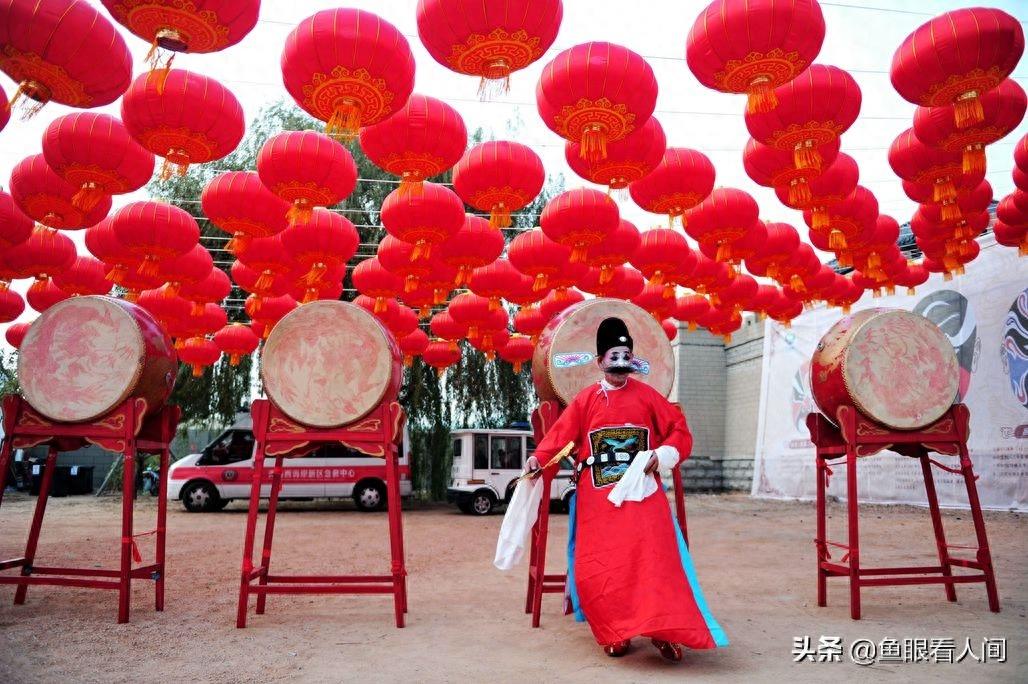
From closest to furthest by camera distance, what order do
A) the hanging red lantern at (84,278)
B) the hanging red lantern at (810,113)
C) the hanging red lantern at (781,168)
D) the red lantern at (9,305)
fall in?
the hanging red lantern at (810,113)
the hanging red lantern at (781,168)
the red lantern at (9,305)
the hanging red lantern at (84,278)

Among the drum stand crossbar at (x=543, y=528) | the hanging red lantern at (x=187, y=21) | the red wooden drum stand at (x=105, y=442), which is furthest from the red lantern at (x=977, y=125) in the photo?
the red wooden drum stand at (x=105, y=442)

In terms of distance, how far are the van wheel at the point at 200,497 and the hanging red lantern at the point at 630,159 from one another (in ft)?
38.1

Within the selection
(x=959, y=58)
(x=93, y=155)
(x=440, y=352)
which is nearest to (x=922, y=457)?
(x=959, y=58)

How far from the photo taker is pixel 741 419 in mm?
19562

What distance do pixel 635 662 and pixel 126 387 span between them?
151 inches

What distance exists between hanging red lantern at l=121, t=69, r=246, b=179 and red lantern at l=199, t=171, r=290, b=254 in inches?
47.0

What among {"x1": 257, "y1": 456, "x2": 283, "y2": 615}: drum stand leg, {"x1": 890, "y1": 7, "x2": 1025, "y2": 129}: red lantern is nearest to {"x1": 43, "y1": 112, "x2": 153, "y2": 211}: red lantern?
{"x1": 257, "y1": 456, "x2": 283, "y2": 615}: drum stand leg

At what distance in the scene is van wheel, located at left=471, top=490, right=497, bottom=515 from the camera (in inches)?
563

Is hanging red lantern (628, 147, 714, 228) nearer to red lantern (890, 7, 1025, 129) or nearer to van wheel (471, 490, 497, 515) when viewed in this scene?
red lantern (890, 7, 1025, 129)

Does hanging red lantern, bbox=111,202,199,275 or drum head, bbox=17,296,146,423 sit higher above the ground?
hanging red lantern, bbox=111,202,199,275

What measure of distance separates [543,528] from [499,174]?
3.22m

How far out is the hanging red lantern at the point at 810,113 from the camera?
205 inches

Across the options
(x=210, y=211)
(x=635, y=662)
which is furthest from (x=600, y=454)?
(x=210, y=211)

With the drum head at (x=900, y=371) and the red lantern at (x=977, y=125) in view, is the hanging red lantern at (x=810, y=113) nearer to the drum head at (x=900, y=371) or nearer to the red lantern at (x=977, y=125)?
the red lantern at (x=977, y=125)
